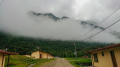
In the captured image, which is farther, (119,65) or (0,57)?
(0,57)

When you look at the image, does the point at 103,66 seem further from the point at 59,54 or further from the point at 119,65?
the point at 59,54

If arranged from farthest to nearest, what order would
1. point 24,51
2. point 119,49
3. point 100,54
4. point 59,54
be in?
point 59,54 < point 24,51 < point 100,54 < point 119,49

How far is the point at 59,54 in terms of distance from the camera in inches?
3883

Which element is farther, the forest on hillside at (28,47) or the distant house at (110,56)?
the forest on hillside at (28,47)

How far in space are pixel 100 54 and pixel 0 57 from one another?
51.6 ft

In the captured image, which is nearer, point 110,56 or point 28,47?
point 110,56

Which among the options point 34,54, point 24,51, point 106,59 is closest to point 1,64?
point 106,59

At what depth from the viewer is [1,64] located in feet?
40.3

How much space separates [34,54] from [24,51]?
41.0 metres

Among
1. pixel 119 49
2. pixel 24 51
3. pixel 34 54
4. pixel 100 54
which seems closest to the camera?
pixel 119 49

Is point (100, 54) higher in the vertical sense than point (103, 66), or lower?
higher

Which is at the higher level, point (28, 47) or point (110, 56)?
point (28, 47)

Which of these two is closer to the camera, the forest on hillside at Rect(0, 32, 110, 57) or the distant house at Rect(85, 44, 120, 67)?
the distant house at Rect(85, 44, 120, 67)

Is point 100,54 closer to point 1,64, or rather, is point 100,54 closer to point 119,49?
point 119,49
